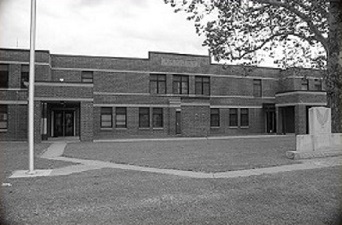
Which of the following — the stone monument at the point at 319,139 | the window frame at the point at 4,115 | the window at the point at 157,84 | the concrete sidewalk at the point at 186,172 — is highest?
the window at the point at 157,84

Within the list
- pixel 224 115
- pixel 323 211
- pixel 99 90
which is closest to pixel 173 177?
pixel 323 211

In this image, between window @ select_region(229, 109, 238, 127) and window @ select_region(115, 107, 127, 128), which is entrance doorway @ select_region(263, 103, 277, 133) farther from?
window @ select_region(115, 107, 127, 128)

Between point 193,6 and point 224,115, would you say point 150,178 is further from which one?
point 224,115

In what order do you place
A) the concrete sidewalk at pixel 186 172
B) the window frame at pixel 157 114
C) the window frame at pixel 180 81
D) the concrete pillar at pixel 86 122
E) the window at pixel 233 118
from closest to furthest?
1. the concrete sidewalk at pixel 186 172
2. the concrete pillar at pixel 86 122
3. the window frame at pixel 157 114
4. the window frame at pixel 180 81
5. the window at pixel 233 118

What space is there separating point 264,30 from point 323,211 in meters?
14.2

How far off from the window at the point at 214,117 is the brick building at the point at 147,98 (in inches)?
4.1

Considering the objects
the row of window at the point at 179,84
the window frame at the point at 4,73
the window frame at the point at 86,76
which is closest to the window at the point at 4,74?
the window frame at the point at 4,73

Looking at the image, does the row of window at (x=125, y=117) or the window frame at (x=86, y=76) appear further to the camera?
the row of window at (x=125, y=117)

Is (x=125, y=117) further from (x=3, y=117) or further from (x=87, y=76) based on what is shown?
(x=3, y=117)

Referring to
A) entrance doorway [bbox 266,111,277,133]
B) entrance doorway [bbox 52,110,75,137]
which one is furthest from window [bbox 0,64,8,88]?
entrance doorway [bbox 266,111,277,133]

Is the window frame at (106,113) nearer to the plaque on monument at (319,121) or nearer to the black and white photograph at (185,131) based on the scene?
the black and white photograph at (185,131)

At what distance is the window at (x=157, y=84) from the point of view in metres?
33.8

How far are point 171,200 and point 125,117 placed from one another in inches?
1020

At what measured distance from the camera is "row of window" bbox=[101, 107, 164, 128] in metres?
31.7
